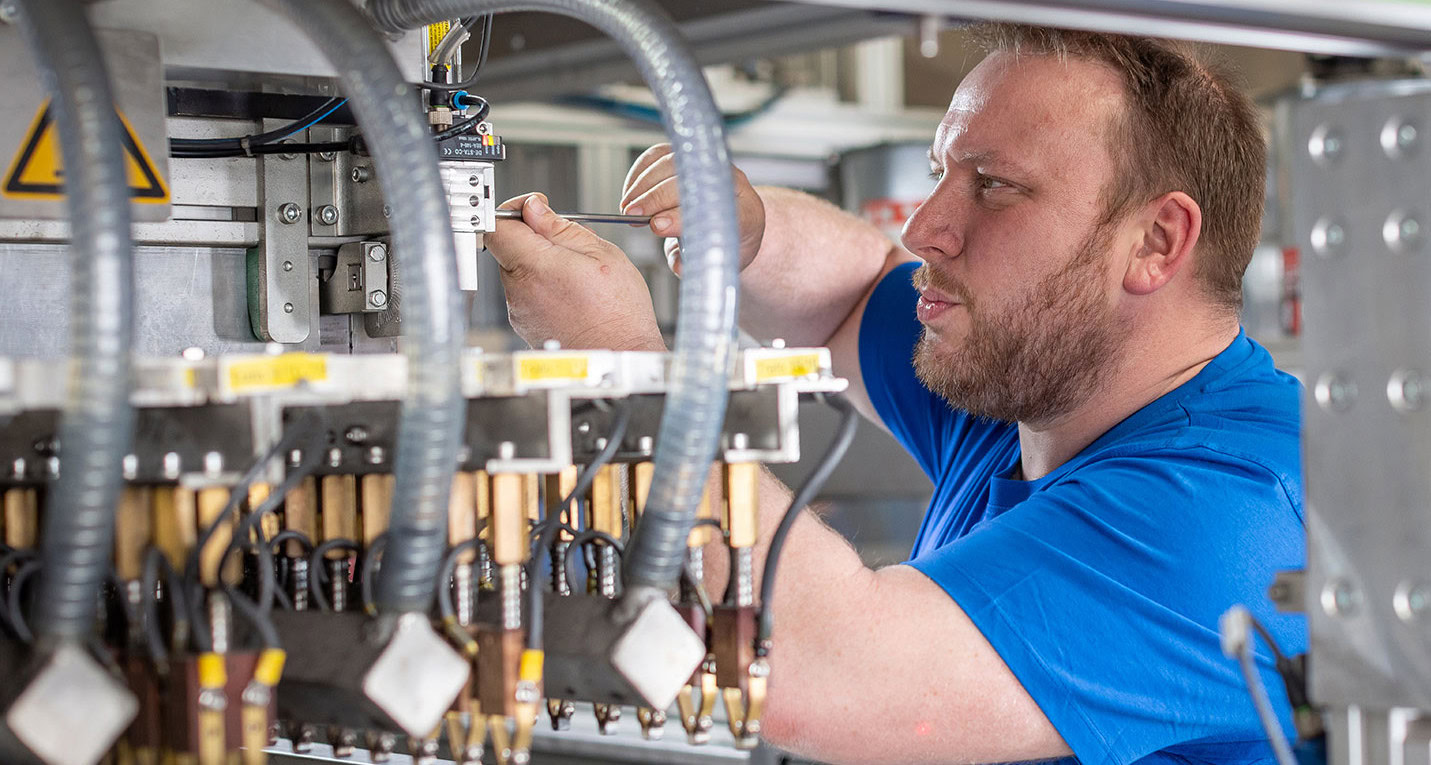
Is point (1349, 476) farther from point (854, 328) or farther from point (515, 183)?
point (515, 183)

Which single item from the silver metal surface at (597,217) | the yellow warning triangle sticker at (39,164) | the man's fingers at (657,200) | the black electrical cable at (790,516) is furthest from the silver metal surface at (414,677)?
the man's fingers at (657,200)

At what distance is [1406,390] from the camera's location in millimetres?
678

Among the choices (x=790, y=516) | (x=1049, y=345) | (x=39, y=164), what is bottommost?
(x=790, y=516)

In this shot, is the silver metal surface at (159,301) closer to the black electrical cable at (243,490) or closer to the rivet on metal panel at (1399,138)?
the black electrical cable at (243,490)

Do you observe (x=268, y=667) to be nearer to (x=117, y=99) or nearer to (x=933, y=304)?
(x=117, y=99)

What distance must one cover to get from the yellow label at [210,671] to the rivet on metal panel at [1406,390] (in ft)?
2.02

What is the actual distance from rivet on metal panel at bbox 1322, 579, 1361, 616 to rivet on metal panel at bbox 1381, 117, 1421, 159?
228 millimetres

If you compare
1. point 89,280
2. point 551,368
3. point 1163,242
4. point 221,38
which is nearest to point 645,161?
point 1163,242

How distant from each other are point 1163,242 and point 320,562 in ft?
3.21

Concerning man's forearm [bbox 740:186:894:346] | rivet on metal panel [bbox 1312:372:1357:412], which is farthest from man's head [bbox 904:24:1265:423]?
rivet on metal panel [bbox 1312:372:1357:412]

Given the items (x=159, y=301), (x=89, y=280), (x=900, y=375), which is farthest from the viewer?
(x=900, y=375)

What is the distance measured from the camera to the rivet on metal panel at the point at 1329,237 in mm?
694

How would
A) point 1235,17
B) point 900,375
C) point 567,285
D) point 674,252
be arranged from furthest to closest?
point 900,375 < point 674,252 < point 567,285 < point 1235,17

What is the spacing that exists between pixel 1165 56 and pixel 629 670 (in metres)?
1.04
